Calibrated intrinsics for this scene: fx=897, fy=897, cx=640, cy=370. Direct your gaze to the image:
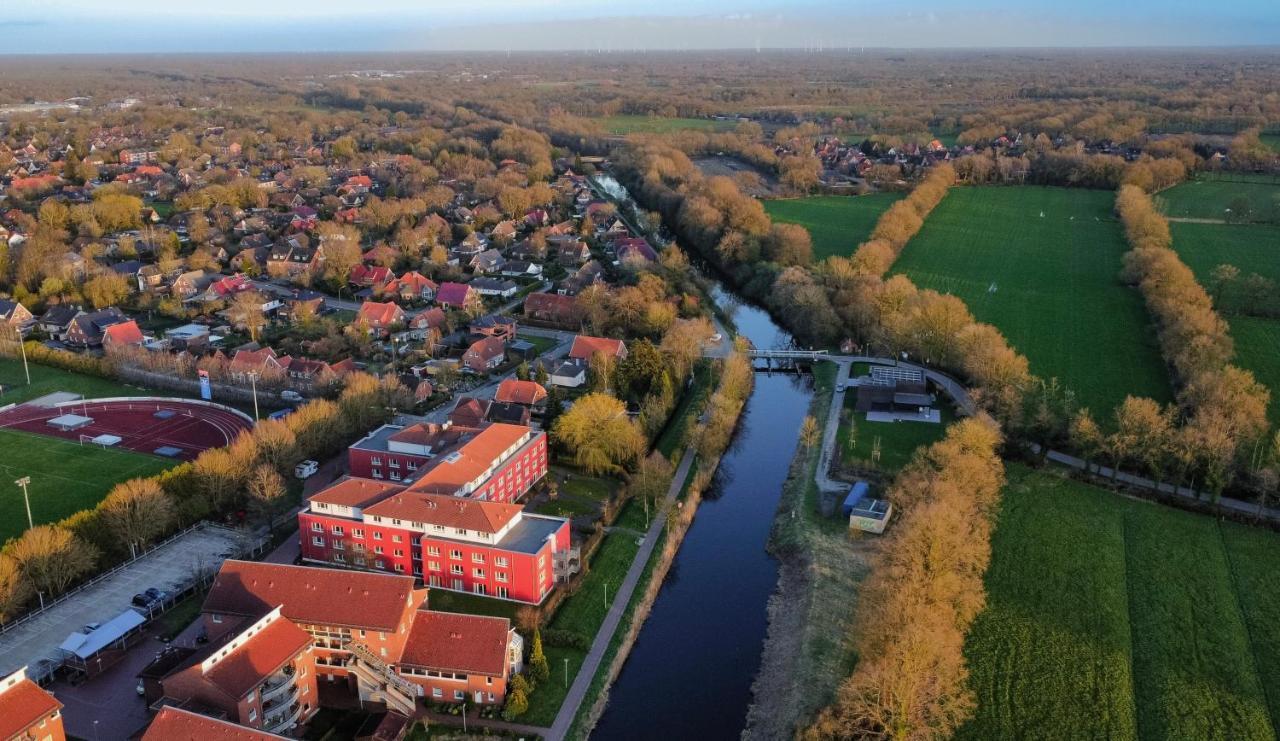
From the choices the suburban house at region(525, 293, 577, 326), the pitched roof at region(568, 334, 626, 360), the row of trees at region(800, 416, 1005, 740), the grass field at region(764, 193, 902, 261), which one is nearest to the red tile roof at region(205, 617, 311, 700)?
the row of trees at region(800, 416, 1005, 740)

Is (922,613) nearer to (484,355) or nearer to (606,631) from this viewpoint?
(606,631)

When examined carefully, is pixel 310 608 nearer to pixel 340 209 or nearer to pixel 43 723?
pixel 43 723

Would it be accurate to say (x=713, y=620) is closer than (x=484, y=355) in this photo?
Yes

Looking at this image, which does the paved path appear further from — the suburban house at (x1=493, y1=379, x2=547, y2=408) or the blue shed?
the suburban house at (x1=493, y1=379, x2=547, y2=408)

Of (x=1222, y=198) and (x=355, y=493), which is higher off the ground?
(x=1222, y=198)

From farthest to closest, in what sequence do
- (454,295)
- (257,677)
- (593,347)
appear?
(454,295), (593,347), (257,677)

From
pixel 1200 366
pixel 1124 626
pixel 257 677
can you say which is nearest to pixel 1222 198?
pixel 1200 366

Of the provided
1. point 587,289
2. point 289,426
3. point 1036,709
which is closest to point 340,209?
point 587,289

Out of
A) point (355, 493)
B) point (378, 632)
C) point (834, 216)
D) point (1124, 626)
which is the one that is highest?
point (834, 216)
